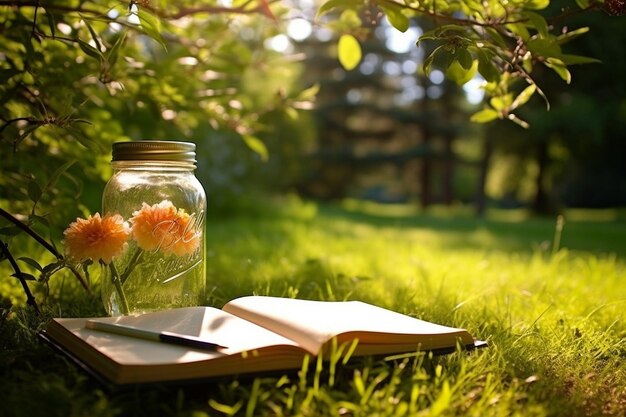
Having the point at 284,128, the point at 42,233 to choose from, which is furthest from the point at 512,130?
the point at 42,233

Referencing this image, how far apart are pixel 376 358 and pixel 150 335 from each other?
514 mm

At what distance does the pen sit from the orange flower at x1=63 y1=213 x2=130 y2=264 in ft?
0.62

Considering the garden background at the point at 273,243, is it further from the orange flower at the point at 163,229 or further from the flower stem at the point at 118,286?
the orange flower at the point at 163,229

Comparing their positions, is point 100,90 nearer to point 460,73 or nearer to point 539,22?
point 460,73

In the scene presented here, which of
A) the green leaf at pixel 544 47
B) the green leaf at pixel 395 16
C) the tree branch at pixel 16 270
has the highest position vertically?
the green leaf at pixel 395 16

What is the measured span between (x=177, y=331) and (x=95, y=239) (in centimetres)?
35

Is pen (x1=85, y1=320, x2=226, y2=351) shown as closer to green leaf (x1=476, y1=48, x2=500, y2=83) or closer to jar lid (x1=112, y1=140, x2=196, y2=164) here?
jar lid (x1=112, y1=140, x2=196, y2=164)

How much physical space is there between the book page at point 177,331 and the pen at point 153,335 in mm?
11

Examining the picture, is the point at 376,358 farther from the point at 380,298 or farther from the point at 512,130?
the point at 512,130

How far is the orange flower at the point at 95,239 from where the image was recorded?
1633 millimetres

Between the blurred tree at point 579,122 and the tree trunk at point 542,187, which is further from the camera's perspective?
the tree trunk at point 542,187

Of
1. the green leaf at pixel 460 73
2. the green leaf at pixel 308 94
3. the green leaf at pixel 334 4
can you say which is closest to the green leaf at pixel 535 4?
the green leaf at pixel 460 73

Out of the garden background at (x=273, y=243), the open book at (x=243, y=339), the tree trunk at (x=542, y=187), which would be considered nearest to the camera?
the open book at (x=243, y=339)

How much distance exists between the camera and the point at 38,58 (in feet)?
7.07
